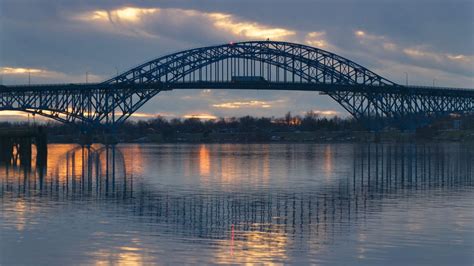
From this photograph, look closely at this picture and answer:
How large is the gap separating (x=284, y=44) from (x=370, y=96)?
18.6 m

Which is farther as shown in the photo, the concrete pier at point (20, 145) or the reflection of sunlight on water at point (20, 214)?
the concrete pier at point (20, 145)

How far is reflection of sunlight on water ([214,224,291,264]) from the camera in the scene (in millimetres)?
19703

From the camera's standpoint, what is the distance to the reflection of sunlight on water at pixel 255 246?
776 inches

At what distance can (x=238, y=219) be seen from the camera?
87.9ft

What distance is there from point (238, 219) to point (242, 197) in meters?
7.08

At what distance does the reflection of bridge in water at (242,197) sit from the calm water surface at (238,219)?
0.05 meters

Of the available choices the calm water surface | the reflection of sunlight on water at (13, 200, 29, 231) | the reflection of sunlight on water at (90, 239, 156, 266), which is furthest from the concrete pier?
the reflection of sunlight on water at (90, 239, 156, 266)

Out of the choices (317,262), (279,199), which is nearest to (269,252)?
(317,262)

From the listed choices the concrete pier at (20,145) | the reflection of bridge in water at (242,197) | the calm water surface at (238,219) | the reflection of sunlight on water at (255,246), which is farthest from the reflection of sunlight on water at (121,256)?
the concrete pier at (20,145)

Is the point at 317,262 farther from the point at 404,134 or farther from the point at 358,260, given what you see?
the point at 404,134

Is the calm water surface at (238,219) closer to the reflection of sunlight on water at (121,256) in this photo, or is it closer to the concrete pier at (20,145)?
the reflection of sunlight on water at (121,256)

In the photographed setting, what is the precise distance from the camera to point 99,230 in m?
24.1

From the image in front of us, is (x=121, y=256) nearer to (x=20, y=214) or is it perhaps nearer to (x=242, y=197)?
(x=20, y=214)

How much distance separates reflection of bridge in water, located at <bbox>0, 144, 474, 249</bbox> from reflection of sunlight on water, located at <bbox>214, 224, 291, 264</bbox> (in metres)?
0.21
